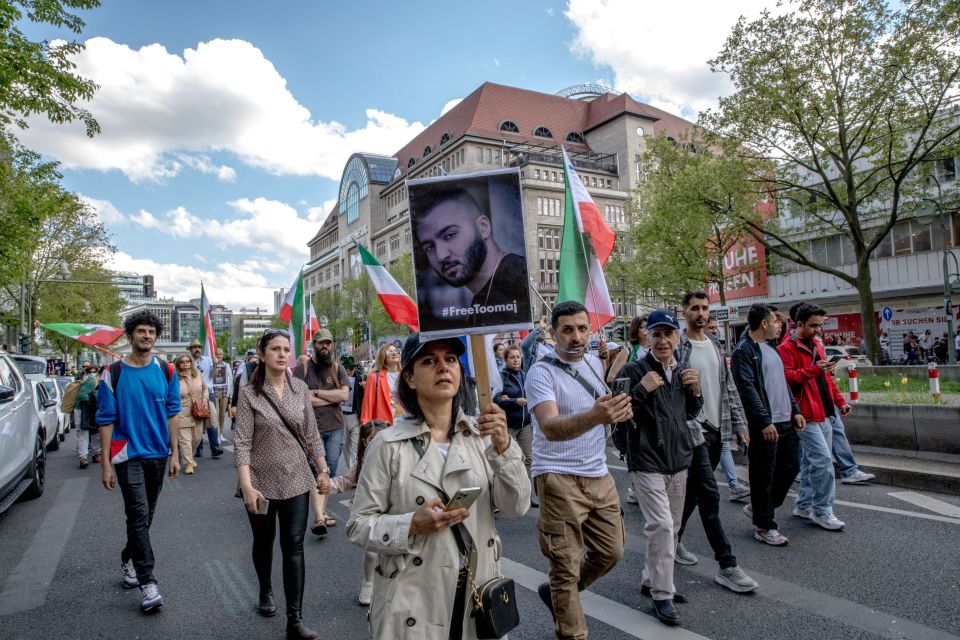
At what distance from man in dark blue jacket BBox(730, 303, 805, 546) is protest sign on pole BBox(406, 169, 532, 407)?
3.12 meters

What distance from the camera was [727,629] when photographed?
3746mm

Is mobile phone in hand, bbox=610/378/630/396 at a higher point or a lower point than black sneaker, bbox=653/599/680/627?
higher

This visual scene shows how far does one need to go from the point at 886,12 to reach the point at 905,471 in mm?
14368

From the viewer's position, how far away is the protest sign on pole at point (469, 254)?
2729 millimetres

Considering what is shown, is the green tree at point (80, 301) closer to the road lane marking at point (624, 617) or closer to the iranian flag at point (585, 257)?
the iranian flag at point (585, 257)

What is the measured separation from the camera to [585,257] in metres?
6.15

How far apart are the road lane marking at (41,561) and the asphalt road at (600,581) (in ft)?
0.06

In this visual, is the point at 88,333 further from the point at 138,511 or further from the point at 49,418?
the point at 138,511

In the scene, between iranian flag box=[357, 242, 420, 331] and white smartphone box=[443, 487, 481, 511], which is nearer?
white smartphone box=[443, 487, 481, 511]

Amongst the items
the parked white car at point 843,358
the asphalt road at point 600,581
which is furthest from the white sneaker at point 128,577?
the parked white car at point 843,358

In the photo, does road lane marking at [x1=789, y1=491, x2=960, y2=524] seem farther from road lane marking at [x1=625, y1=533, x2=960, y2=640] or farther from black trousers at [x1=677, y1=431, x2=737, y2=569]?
black trousers at [x1=677, y1=431, x2=737, y2=569]

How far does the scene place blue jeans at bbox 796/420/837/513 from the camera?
563cm

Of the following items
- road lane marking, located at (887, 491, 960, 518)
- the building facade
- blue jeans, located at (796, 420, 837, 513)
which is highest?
the building facade

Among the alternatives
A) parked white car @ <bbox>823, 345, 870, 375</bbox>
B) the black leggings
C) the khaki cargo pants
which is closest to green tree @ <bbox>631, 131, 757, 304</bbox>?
parked white car @ <bbox>823, 345, 870, 375</bbox>
